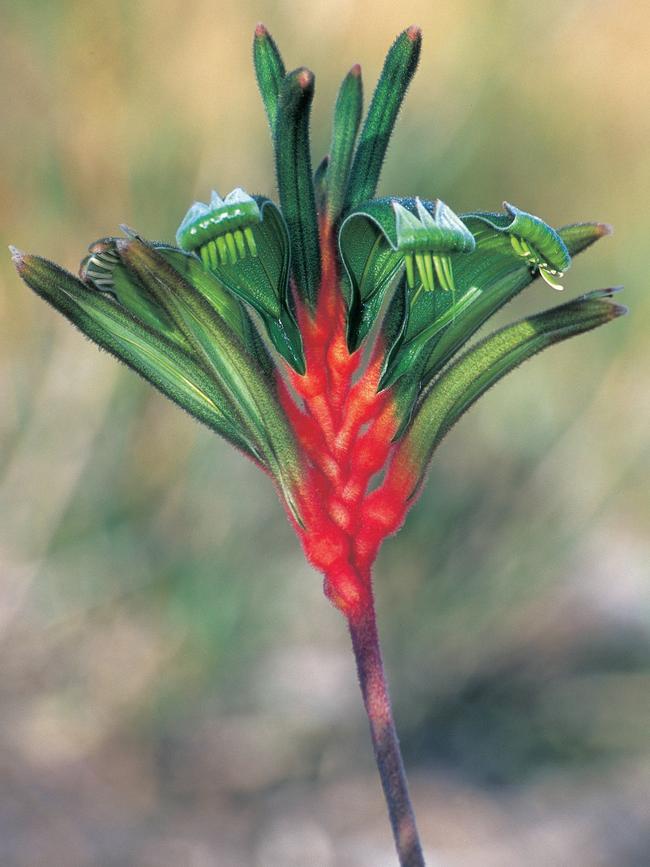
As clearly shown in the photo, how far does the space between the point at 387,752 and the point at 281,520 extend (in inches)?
50.8

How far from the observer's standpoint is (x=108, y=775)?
1649mm

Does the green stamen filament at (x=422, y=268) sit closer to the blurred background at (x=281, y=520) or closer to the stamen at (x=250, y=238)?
the stamen at (x=250, y=238)

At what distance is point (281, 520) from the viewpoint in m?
1.62

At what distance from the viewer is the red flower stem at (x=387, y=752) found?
0.33 m

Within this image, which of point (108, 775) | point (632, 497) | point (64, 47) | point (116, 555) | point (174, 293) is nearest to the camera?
point (174, 293)

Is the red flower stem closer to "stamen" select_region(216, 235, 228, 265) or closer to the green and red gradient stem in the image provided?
the green and red gradient stem

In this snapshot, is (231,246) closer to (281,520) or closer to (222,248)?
(222,248)

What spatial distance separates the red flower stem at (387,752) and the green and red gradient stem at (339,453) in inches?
0.8

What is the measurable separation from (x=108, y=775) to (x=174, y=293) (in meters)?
1.49

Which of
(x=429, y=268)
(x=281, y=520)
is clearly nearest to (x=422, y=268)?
(x=429, y=268)

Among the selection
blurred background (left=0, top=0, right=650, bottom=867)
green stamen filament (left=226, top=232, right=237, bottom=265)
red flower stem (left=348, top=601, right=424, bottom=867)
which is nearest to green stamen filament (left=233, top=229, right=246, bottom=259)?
green stamen filament (left=226, top=232, right=237, bottom=265)

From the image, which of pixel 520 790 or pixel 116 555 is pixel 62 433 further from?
pixel 520 790

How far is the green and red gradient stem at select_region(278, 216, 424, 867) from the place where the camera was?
0.36 m

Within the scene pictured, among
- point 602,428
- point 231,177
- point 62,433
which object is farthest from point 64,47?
point 602,428
